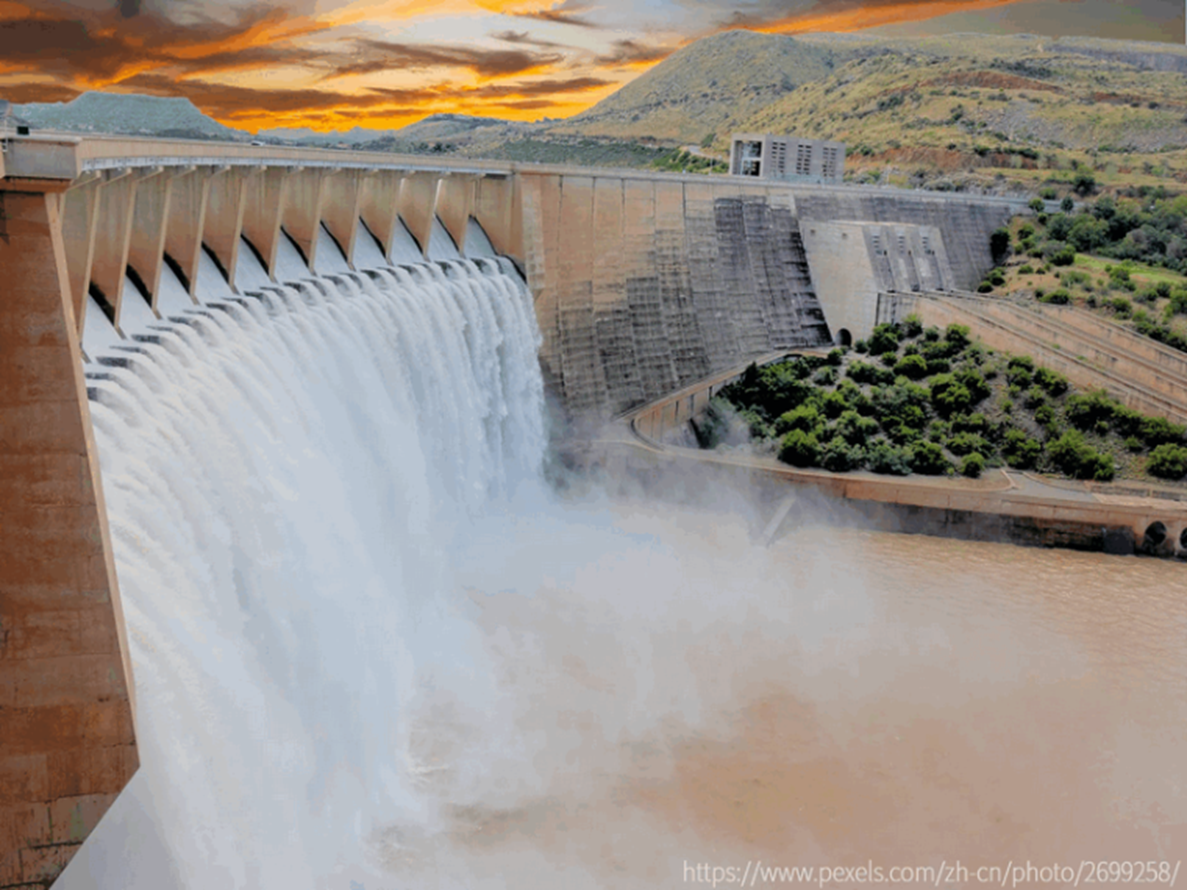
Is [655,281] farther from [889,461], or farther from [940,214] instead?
[940,214]

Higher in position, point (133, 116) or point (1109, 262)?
point (133, 116)

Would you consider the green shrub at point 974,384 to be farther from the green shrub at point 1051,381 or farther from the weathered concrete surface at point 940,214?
the weathered concrete surface at point 940,214

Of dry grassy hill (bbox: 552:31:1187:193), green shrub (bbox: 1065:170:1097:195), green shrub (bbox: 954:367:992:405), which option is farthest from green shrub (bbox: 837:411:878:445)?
dry grassy hill (bbox: 552:31:1187:193)

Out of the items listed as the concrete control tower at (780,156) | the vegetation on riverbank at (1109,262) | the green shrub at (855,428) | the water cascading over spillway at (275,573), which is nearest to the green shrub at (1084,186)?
the vegetation on riverbank at (1109,262)

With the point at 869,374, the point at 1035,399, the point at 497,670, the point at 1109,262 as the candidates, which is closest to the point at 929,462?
the point at 1035,399

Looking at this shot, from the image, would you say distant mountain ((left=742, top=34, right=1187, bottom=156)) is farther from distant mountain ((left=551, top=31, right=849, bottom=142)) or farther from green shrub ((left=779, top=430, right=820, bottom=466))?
green shrub ((left=779, top=430, right=820, bottom=466))

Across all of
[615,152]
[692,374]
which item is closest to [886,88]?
[615,152]
